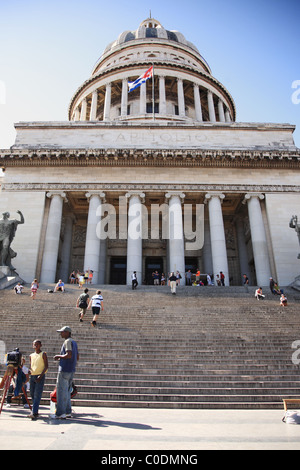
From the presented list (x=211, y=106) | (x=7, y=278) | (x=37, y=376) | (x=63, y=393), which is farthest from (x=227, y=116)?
(x=63, y=393)

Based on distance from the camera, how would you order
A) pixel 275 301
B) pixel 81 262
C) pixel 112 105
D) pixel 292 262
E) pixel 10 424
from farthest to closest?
pixel 112 105 → pixel 81 262 → pixel 292 262 → pixel 275 301 → pixel 10 424

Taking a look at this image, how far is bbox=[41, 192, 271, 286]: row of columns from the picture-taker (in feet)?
78.1

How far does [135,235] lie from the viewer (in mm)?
24672

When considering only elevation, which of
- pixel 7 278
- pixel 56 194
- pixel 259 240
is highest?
pixel 56 194

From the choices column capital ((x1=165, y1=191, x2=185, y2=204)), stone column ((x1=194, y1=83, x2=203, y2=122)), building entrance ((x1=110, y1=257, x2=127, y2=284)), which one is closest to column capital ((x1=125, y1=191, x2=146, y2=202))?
column capital ((x1=165, y1=191, x2=185, y2=204))

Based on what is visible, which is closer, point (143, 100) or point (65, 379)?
point (65, 379)

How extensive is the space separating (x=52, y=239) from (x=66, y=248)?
11.7 ft

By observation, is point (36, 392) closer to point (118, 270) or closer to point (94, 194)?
point (94, 194)

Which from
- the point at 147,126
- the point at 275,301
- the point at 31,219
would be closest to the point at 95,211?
the point at 31,219

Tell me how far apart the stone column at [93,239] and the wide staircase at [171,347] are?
7243 mm

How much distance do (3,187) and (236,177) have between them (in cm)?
1855

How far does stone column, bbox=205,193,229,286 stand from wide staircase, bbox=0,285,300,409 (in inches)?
279

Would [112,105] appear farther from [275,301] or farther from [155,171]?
[275,301]

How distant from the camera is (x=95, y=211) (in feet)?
83.1
